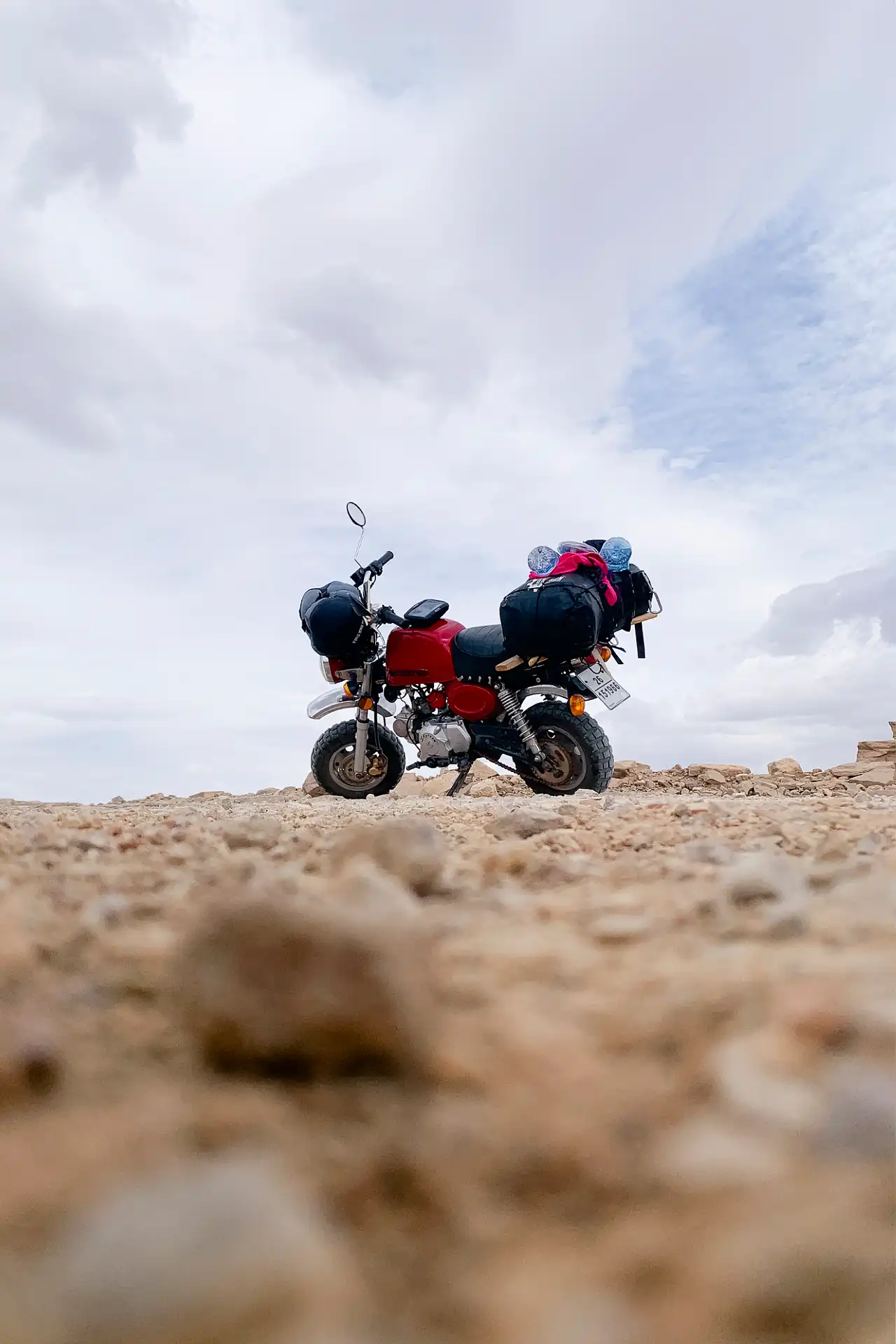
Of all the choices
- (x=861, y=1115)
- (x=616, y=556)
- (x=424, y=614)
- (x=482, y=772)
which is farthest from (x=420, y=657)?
(x=861, y=1115)

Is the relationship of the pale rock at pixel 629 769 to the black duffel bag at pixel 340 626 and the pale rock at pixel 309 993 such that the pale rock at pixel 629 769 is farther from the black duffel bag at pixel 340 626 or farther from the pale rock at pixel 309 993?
the pale rock at pixel 309 993

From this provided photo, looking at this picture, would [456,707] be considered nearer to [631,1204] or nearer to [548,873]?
[548,873]

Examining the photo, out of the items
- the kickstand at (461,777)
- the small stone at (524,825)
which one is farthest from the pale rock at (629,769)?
the small stone at (524,825)

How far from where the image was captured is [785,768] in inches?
385

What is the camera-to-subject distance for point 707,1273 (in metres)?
0.68

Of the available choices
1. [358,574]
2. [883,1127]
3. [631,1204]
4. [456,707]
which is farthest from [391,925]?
[358,574]

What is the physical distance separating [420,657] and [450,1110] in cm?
590

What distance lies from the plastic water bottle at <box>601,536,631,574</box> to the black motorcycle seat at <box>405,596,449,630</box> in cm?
133

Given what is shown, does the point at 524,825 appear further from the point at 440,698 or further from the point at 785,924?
the point at 440,698

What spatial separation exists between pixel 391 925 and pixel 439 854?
744 mm

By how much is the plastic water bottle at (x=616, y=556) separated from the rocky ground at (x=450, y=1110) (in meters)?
4.78

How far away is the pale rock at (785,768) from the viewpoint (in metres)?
9.66

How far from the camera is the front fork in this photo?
6.98 m

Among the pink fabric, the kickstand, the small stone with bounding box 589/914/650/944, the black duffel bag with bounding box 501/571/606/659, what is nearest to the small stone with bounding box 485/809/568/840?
the small stone with bounding box 589/914/650/944
